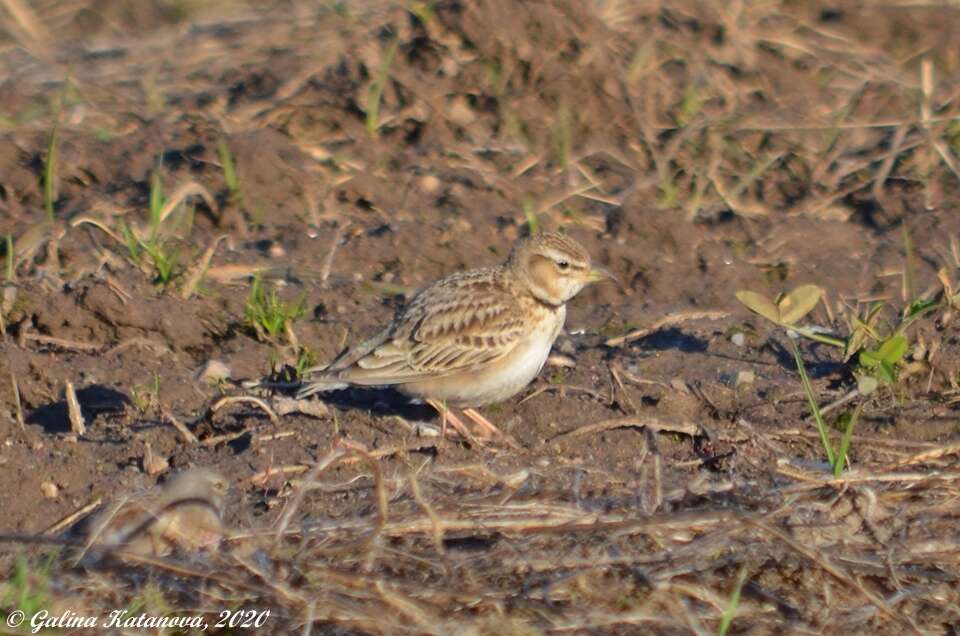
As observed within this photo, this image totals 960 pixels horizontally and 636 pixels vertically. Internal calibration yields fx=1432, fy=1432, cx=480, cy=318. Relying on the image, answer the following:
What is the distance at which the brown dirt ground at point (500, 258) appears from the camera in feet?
14.8

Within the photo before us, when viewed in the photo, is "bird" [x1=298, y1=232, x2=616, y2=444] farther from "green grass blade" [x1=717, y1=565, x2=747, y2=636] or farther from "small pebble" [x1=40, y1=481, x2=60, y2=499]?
"green grass blade" [x1=717, y1=565, x2=747, y2=636]

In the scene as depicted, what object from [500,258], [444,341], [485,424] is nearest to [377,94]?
[500,258]

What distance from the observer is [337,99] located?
31.5 feet

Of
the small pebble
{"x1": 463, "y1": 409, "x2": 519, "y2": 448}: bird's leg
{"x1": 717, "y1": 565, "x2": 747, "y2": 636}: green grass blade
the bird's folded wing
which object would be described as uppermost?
{"x1": 717, "y1": 565, "x2": 747, "y2": 636}: green grass blade

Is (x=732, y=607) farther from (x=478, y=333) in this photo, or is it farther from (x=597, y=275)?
(x=597, y=275)

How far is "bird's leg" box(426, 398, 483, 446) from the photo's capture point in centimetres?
585

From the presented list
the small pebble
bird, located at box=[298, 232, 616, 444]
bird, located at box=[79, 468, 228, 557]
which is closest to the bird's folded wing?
bird, located at box=[298, 232, 616, 444]

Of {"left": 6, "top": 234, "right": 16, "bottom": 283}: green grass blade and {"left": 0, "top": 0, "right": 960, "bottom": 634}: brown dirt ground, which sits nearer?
{"left": 0, "top": 0, "right": 960, "bottom": 634}: brown dirt ground

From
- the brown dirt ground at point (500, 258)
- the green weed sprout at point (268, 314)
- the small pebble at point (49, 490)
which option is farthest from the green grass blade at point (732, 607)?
the green weed sprout at point (268, 314)

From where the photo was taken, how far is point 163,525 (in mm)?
4590

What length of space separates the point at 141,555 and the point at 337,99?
568 centimetres

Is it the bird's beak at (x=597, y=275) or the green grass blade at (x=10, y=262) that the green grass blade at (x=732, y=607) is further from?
the green grass blade at (x=10, y=262)

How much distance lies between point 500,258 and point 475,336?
1.65 metres

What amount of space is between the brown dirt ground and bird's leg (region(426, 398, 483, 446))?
0.08 m
